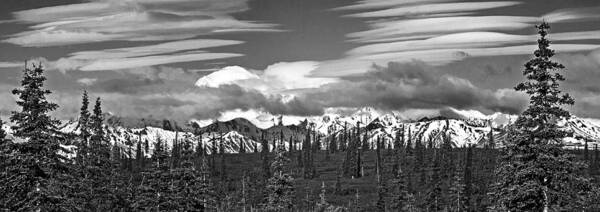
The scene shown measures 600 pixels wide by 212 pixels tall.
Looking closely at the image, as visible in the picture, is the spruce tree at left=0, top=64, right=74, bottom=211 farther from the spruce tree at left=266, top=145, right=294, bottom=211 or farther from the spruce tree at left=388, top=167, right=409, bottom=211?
the spruce tree at left=388, top=167, right=409, bottom=211

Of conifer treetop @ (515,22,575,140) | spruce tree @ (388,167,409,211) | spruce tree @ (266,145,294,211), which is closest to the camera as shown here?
conifer treetop @ (515,22,575,140)

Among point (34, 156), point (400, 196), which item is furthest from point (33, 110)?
point (400, 196)

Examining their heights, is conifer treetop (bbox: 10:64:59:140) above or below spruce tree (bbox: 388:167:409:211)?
above

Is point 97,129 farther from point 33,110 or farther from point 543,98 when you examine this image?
point 543,98

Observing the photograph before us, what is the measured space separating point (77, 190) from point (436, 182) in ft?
281

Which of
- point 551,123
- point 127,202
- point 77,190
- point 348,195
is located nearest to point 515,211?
point 551,123

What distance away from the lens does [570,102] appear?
35.7m

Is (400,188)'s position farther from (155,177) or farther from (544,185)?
(544,185)

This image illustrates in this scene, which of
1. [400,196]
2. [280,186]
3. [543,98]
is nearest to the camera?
[543,98]

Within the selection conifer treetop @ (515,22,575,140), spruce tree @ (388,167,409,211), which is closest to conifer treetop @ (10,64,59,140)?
conifer treetop @ (515,22,575,140)

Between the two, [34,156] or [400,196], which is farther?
[400,196]

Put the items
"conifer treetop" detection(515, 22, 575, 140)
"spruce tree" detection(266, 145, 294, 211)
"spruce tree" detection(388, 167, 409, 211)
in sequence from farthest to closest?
"spruce tree" detection(388, 167, 409, 211) < "spruce tree" detection(266, 145, 294, 211) < "conifer treetop" detection(515, 22, 575, 140)

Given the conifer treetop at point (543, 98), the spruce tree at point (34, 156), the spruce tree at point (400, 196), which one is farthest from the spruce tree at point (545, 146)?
the spruce tree at point (400, 196)

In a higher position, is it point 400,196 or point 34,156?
point 34,156
